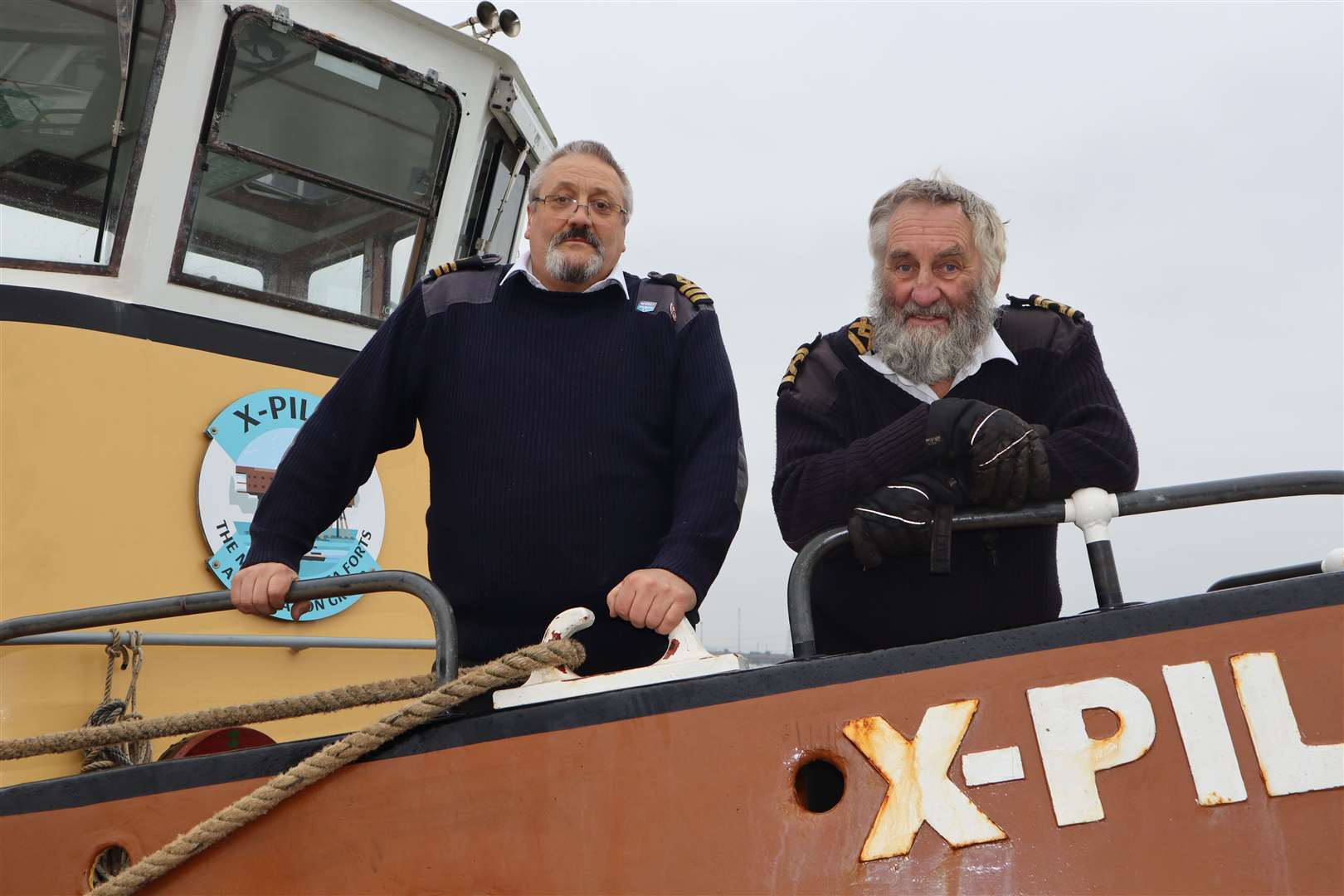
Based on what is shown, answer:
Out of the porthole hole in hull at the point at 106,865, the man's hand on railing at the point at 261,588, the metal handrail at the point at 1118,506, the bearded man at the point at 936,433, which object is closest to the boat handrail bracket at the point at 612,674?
the metal handrail at the point at 1118,506

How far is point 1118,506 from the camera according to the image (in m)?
1.91

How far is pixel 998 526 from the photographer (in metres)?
1.98

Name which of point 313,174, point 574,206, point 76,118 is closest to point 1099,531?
point 574,206

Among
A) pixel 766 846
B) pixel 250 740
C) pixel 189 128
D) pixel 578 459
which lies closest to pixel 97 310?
pixel 189 128

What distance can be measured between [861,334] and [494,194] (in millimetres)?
2943

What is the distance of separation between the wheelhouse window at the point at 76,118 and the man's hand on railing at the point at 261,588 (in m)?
2.10

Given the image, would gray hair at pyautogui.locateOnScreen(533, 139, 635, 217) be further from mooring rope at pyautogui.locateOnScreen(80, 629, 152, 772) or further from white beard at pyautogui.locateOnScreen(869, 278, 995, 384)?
mooring rope at pyautogui.locateOnScreen(80, 629, 152, 772)

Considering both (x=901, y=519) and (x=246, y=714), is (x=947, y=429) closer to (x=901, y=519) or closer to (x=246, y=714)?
(x=901, y=519)

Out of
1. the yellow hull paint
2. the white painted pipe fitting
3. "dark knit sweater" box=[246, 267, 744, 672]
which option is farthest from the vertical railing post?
the yellow hull paint

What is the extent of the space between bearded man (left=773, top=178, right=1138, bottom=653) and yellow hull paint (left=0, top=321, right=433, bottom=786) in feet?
7.63

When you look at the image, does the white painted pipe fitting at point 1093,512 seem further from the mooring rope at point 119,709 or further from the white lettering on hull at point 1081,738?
the mooring rope at point 119,709

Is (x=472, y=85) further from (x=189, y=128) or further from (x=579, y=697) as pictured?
(x=579, y=697)

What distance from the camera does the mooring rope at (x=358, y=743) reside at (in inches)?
77.7

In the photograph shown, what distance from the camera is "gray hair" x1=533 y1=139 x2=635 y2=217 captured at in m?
2.75
